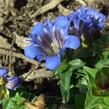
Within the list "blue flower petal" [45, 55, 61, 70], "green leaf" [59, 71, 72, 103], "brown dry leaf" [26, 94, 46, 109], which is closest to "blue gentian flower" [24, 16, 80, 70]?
"blue flower petal" [45, 55, 61, 70]

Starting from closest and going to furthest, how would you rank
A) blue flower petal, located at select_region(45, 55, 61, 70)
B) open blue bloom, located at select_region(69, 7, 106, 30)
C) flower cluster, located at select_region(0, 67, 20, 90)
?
1. blue flower petal, located at select_region(45, 55, 61, 70)
2. open blue bloom, located at select_region(69, 7, 106, 30)
3. flower cluster, located at select_region(0, 67, 20, 90)

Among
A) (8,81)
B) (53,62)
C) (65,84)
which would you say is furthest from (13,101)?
(53,62)

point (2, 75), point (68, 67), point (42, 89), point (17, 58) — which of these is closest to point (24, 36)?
point (17, 58)

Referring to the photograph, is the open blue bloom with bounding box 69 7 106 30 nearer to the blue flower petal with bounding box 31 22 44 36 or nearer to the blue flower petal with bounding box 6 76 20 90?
the blue flower petal with bounding box 31 22 44 36

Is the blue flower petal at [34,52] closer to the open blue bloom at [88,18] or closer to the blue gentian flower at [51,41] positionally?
the blue gentian flower at [51,41]

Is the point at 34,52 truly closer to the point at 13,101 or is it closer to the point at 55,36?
the point at 55,36

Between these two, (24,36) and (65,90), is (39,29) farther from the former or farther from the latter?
(24,36)

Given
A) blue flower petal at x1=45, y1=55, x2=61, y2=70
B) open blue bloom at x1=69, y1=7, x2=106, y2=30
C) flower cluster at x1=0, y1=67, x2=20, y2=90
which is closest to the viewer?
blue flower petal at x1=45, y1=55, x2=61, y2=70

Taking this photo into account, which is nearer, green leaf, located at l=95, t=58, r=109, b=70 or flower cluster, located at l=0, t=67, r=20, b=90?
green leaf, located at l=95, t=58, r=109, b=70

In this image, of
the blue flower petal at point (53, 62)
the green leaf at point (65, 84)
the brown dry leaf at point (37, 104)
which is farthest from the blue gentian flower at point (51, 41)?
the brown dry leaf at point (37, 104)
